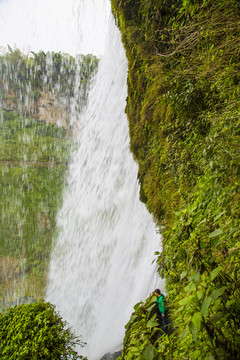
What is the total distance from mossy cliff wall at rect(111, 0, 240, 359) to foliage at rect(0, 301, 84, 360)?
1080 mm

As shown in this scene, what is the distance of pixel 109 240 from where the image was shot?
317 inches

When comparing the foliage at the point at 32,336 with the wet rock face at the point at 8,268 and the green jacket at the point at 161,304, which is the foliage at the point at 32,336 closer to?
the green jacket at the point at 161,304

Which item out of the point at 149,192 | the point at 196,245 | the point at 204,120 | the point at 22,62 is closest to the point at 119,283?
the point at 149,192

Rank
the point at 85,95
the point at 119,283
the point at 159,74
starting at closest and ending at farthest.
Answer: the point at 159,74, the point at 119,283, the point at 85,95

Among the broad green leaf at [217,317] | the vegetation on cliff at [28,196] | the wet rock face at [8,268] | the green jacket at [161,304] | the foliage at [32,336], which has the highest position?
the vegetation on cliff at [28,196]

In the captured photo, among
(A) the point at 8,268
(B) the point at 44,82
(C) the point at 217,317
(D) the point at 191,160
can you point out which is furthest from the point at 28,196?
(C) the point at 217,317

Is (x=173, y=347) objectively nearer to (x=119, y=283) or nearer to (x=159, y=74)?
(x=159, y=74)

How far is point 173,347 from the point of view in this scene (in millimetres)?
1265

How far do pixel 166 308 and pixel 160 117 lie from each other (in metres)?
3.02

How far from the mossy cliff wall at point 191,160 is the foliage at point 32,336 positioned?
108cm

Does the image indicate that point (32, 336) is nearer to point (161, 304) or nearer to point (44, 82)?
point (161, 304)

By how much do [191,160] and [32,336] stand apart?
312cm

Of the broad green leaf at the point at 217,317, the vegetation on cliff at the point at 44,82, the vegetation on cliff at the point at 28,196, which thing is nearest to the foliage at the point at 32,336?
the broad green leaf at the point at 217,317

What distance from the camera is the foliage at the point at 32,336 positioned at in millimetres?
2958
